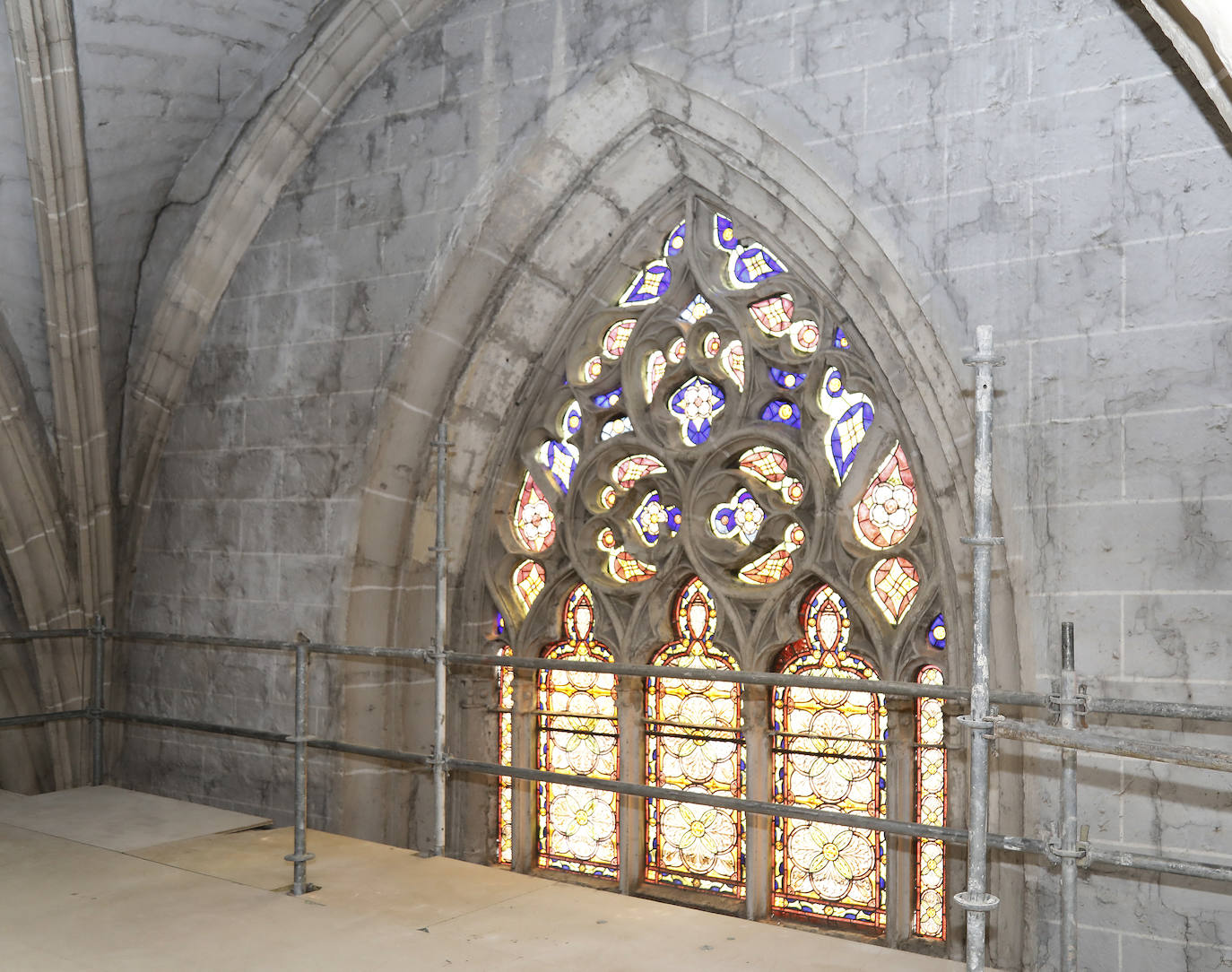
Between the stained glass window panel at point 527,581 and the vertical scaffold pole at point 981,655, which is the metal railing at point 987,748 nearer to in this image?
the vertical scaffold pole at point 981,655

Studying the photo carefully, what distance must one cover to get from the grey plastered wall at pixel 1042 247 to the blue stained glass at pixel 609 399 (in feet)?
2.32

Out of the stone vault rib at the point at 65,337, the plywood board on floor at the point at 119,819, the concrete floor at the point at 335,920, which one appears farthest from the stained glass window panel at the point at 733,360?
the stone vault rib at the point at 65,337

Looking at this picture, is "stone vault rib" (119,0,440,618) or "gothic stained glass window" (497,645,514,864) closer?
"stone vault rib" (119,0,440,618)

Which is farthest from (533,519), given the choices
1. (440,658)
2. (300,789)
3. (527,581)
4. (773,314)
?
(300,789)

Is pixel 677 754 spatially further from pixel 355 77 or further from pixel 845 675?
pixel 355 77

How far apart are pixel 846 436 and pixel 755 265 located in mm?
685

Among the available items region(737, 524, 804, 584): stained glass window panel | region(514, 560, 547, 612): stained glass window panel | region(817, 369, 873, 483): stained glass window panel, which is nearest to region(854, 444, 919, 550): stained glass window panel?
region(817, 369, 873, 483): stained glass window panel

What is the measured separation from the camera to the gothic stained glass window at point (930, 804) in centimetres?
396

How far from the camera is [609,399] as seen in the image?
4.75m

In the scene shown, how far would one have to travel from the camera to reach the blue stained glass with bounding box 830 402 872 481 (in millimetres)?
4148

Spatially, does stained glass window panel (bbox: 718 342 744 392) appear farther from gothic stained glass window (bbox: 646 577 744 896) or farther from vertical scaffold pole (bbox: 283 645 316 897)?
vertical scaffold pole (bbox: 283 645 316 897)

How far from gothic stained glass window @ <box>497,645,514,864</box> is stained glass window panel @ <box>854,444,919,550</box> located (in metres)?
1.50

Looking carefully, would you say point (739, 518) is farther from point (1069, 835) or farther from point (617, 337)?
point (1069, 835)

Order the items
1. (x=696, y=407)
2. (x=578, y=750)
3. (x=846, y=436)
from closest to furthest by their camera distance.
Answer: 1. (x=846, y=436)
2. (x=696, y=407)
3. (x=578, y=750)
